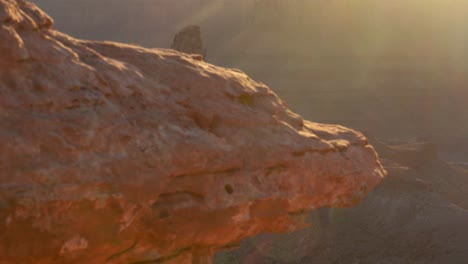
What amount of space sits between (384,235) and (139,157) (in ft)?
36.1

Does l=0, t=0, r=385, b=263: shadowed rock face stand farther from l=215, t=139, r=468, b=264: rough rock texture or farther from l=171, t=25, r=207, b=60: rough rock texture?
l=171, t=25, r=207, b=60: rough rock texture

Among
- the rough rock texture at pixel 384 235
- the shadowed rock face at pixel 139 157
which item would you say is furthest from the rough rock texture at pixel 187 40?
the shadowed rock face at pixel 139 157

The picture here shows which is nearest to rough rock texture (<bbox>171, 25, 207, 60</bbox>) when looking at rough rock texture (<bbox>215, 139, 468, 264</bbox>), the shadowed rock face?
rough rock texture (<bbox>215, 139, 468, 264</bbox>)

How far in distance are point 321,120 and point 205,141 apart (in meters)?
27.5

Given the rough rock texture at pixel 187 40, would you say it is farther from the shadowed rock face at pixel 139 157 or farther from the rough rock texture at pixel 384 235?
the shadowed rock face at pixel 139 157

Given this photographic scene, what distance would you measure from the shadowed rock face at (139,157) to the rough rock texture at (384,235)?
7798 millimetres

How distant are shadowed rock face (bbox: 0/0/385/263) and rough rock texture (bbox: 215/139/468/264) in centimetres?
780

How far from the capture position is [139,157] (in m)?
4.95

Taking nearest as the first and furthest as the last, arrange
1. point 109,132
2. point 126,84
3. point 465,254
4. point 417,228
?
1. point 109,132
2. point 126,84
3. point 465,254
4. point 417,228

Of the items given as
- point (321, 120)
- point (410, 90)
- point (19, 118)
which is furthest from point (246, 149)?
A: point (410, 90)

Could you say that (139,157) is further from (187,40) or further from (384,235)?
(187,40)

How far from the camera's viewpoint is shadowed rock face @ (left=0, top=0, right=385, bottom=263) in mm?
4453

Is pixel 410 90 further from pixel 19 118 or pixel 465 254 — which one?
pixel 19 118

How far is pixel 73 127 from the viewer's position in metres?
4.76
